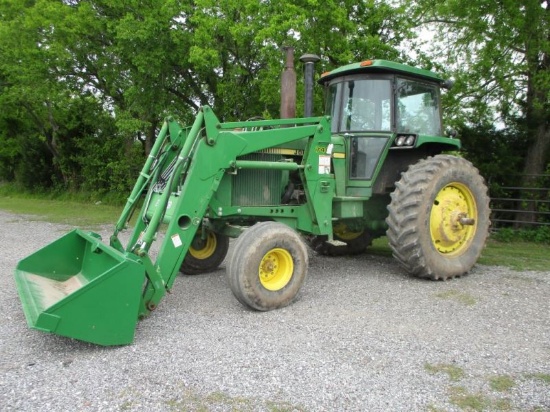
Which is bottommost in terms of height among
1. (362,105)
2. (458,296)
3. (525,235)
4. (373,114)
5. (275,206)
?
(458,296)

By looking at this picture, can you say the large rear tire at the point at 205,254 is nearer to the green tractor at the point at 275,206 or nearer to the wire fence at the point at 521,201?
the green tractor at the point at 275,206

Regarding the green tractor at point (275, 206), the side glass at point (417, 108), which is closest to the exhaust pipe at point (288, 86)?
the green tractor at point (275, 206)

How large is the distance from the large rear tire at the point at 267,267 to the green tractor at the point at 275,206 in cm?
1

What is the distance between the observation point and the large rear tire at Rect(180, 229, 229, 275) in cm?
592

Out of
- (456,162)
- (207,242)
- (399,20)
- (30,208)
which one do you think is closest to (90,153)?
(30,208)

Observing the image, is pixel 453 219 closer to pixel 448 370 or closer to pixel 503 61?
pixel 448 370

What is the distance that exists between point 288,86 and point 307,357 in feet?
11.1

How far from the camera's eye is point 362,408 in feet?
9.11

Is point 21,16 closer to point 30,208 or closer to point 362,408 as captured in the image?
point 30,208

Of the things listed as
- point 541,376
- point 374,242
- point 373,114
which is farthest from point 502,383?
point 374,242

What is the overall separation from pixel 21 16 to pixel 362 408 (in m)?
16.5

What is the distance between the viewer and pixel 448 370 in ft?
10.7

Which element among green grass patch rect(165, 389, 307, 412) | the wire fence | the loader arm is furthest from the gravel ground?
the wire fence

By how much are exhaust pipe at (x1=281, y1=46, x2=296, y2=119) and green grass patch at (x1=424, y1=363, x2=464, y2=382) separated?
3.38 m
